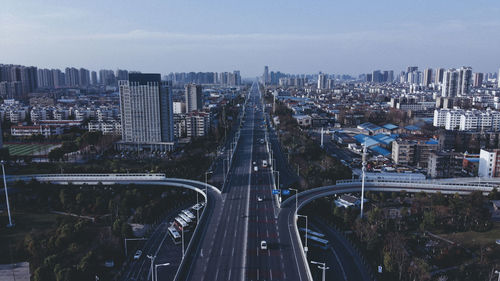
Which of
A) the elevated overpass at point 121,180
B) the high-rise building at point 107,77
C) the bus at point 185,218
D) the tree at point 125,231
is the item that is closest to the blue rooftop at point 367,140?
the elevated overpass at point 121,180

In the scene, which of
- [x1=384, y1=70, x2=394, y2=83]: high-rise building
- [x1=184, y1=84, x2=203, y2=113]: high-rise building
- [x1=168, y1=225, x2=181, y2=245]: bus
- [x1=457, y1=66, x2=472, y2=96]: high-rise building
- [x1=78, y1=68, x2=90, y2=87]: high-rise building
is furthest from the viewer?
[x1=384, y1=70, x2=394, y2=83]: high-rise building

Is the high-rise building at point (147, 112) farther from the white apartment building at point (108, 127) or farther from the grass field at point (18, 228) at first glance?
the grass field at point (18, 228)

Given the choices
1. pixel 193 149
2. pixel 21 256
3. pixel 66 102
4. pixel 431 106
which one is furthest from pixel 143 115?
pixel 431 106

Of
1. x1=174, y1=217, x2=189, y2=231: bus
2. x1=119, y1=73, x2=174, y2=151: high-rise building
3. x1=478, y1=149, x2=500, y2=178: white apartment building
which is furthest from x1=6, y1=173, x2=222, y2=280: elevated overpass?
x1=478, y1=149, x2=500, y2=178: white apartment building

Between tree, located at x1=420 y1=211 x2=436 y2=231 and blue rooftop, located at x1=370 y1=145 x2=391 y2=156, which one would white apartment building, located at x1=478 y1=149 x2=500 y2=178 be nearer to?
blue rooftop, located at x1=370 y1=145 x2=391 y2=156

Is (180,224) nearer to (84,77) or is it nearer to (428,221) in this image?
(428,221)

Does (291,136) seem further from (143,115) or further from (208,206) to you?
(208,206)
